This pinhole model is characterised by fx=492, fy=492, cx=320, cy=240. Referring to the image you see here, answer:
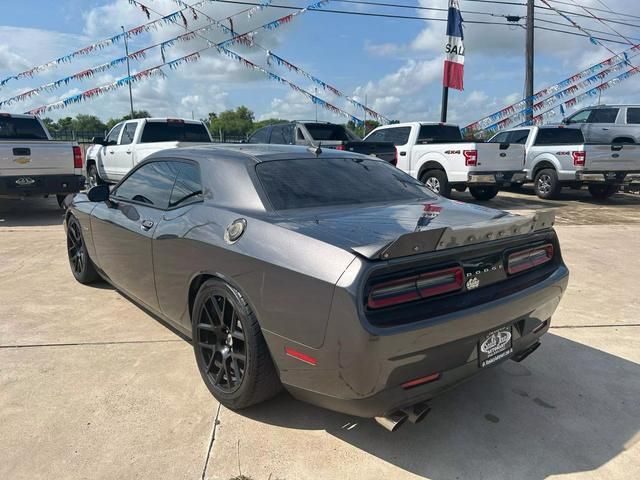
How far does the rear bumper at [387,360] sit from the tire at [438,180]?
8.95m

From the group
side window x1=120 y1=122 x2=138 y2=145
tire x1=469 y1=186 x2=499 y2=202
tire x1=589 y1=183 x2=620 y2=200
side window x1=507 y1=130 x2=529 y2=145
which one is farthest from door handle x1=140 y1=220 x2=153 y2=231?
tire x1=589 y1=183 x2=620 y2=200

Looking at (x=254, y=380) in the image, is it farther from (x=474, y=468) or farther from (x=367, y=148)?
(x=367, y=148)

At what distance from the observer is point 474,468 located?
2.40 meters

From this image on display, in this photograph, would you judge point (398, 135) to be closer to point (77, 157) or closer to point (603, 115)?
point (603, 115)

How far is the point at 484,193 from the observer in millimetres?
12828

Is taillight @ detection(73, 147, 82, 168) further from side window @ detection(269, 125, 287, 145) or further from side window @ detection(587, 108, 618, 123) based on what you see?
side window @ detection(587, 108, 618, 123)

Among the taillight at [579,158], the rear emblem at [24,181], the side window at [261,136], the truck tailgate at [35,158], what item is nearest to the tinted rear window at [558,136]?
the taillight at [579,158]

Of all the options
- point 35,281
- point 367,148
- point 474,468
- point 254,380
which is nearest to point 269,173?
point 254,380

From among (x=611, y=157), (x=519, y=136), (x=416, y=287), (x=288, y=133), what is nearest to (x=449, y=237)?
(x=416, y=287)

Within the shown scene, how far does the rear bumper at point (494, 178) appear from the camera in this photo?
10797 millimetres

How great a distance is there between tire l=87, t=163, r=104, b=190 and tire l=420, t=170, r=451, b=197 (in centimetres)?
859

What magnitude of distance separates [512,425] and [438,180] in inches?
358

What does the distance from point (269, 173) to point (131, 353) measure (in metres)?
1.67

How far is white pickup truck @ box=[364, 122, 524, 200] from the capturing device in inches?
425
